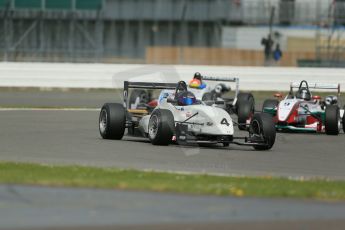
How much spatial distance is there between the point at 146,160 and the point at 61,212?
5.09m

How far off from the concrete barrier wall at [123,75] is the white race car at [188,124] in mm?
14424

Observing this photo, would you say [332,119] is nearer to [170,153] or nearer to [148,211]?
[170,153]

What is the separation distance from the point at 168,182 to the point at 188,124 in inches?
206

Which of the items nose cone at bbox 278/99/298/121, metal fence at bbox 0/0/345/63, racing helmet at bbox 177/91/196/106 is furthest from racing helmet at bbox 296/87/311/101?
metal fence at bbox 0/0/345/63

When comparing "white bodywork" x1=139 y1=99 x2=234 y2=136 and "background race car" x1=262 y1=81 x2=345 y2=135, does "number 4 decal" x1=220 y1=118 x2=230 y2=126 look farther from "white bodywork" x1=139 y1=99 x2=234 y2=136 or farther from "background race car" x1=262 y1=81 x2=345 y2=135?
"background race car" x1=262 y1=81 x2=345 y2=135

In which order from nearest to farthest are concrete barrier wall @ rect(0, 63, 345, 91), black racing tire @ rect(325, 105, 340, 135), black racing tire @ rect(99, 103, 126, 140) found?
black racing tire @ rect(99, 103, 126, 140) → black racing tire @ rect(325, 105, 340, 135) → concrete barrier wall @ rect(0, 63, 345, 91)

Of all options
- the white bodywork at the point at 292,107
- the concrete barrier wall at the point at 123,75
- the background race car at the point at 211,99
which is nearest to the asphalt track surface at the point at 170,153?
the white bodywork at the point at 292,107

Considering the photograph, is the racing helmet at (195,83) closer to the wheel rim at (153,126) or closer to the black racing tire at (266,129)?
the black racing tire at (266,129)

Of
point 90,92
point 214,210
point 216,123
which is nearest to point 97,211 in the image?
point 214,210

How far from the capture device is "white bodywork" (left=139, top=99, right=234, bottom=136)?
1641 cm

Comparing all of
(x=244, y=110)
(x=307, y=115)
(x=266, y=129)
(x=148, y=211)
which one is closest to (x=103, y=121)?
(x=266, y=129)

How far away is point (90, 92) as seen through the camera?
112ft

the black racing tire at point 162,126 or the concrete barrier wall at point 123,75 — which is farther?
the concrete barrier wall at point 123,75

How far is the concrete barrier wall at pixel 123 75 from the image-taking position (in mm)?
33406
